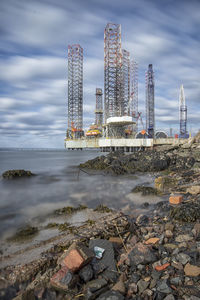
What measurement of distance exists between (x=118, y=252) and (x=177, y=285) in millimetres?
1320

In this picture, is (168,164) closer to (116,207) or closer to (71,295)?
(116,207)

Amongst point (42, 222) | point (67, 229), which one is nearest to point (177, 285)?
point (67, 229)

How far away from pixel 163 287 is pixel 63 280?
1.41 meters

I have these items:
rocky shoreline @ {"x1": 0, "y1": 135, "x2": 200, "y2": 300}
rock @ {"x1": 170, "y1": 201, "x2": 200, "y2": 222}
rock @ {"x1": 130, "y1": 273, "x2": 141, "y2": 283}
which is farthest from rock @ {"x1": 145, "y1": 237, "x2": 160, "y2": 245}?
rock @ {"x1": 170, "y1": 201, "x2": 200, "y2": 222}

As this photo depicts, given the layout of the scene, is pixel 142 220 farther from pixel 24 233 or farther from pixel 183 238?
pixel 24 233

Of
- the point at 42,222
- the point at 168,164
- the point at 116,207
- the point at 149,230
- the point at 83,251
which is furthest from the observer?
A: the point at 168,164

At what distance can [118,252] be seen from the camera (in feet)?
12.7

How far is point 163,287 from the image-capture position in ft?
8.93

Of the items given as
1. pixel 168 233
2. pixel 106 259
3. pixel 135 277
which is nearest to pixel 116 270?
pixel 106 259

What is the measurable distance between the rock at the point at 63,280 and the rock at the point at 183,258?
1.66m

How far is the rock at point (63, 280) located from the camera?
294cm

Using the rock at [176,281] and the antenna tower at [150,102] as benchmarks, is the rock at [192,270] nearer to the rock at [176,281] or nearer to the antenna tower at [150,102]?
the rock at [176,281]

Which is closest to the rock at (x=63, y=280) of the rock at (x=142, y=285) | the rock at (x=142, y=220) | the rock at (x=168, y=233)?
the rock at (x=142, y=285)

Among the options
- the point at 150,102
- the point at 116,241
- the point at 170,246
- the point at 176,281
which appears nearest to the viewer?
the point at 176,281
